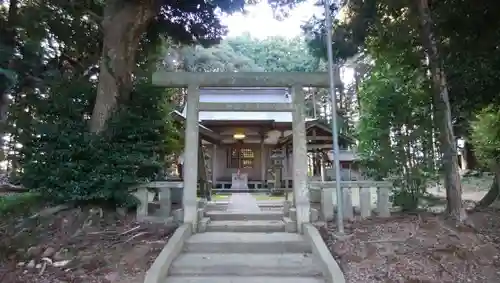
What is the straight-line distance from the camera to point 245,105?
6.59 metres

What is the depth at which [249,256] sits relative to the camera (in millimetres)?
5180

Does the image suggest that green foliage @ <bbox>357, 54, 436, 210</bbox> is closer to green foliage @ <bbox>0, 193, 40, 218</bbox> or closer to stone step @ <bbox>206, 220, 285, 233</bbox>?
stone step @ <bbox>206, 220, 285, 233</bbox>

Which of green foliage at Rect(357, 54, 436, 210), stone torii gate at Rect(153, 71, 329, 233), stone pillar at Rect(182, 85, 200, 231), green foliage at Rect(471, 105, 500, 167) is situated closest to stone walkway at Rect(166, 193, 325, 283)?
stone pillar at Rect(182, 85, 200, 231)

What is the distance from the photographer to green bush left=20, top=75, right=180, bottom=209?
6301 millimetres

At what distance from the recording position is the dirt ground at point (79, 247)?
446cm

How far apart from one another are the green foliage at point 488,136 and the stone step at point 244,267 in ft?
16.5

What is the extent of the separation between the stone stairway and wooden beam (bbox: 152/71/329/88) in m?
2.50

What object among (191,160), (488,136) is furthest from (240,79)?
(488,136)

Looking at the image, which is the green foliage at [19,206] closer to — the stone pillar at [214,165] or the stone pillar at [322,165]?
the stone pillar at [214,165]

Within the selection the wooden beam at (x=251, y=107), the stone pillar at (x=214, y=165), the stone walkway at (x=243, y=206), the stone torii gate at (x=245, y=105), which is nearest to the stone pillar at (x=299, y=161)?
the stone torii gate at (x=245, y=105)

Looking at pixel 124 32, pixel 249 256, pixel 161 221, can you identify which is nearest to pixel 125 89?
pixel 124 32

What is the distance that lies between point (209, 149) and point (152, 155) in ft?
31.3

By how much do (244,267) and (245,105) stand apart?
2.95m

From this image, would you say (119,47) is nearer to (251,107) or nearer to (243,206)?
(251,107)
